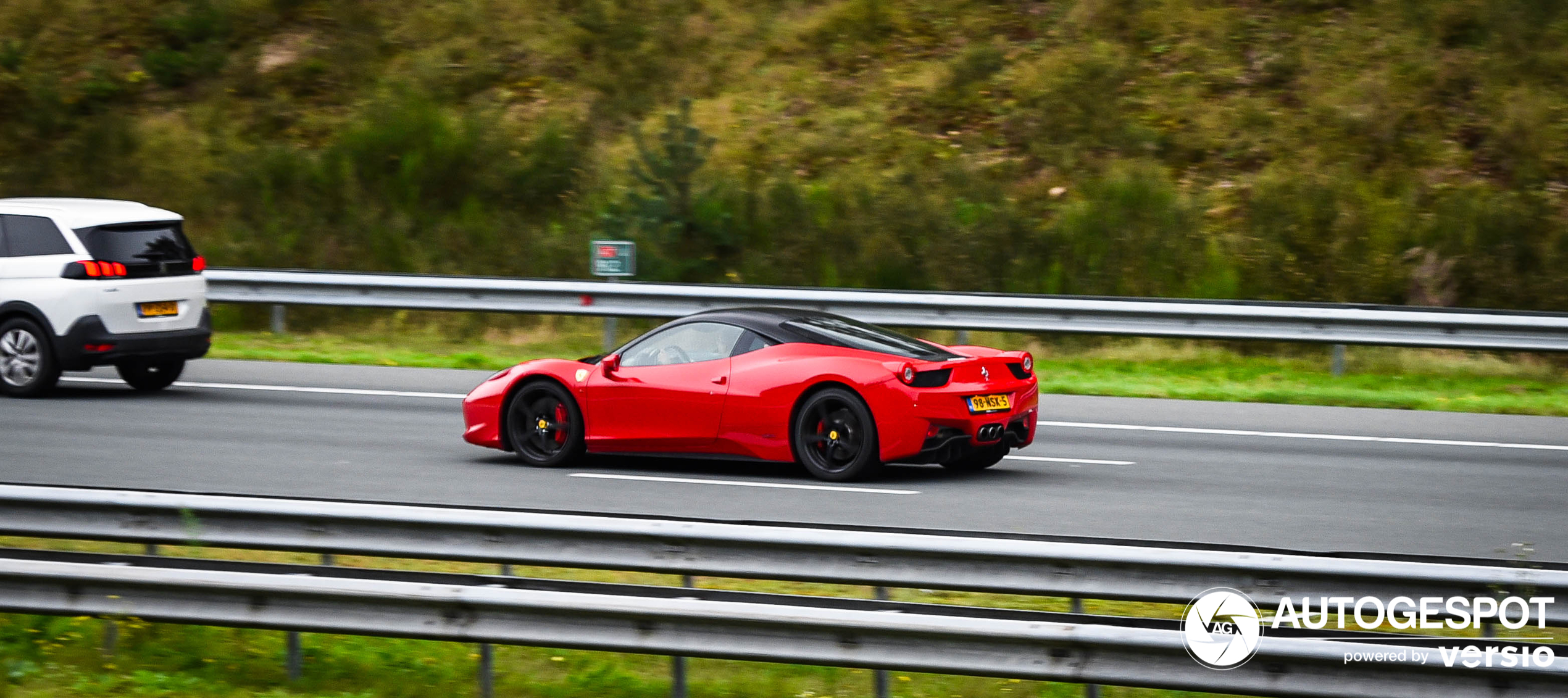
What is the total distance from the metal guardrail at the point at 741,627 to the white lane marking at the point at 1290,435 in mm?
7427

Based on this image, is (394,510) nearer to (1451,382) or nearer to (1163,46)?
(1451,382)

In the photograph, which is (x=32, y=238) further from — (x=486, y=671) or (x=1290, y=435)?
(x=1290, y=435)

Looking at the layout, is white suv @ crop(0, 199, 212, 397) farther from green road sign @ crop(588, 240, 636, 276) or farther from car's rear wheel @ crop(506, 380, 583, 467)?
car's rear wheel @ crop(506, 380, 583, 467)

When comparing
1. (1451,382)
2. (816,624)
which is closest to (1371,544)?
(816,624)

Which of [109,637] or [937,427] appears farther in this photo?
[937,427]

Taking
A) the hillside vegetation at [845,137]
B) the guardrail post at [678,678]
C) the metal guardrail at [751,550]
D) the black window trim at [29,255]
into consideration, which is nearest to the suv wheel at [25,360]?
the black window trim at [29,255]

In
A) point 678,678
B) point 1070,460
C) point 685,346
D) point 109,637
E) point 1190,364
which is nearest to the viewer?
point 678,678

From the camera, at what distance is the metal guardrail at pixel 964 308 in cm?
1512

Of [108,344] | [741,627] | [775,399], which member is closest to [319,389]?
[108,344]

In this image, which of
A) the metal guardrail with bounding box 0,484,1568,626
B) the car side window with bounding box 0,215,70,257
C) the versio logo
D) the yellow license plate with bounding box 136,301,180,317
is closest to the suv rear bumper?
the yellow license plate with bounding box 136,301,180,317

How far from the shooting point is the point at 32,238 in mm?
14000

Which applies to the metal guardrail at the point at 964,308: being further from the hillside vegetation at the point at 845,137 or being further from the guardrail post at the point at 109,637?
the guardrail post at the point at 109,637

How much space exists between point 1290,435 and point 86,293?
34.1 feet

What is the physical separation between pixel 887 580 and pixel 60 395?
1094cm
